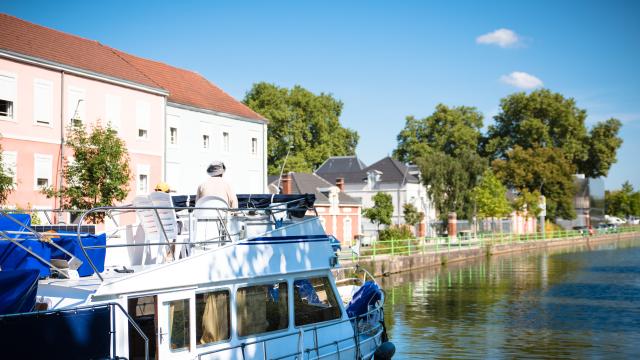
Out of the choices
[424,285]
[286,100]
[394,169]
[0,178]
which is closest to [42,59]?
[0,178]

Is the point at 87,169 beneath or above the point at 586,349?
above

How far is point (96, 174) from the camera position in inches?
1188

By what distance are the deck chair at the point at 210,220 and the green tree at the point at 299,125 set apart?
7165 centimetres

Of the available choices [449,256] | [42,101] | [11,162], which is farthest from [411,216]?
[11,162]

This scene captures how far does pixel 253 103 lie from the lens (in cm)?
8875

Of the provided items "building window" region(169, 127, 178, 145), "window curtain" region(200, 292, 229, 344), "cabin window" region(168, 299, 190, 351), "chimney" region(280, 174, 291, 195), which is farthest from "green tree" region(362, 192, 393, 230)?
"cabin window" region(168, 299, 190, 351)

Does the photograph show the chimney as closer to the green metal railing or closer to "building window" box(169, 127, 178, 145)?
the green metal railing

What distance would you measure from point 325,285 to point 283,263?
1.50 m

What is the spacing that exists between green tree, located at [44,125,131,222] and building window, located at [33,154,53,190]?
99.8 inches

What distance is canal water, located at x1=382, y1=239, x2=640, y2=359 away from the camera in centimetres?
2108

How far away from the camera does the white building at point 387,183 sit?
260 ft

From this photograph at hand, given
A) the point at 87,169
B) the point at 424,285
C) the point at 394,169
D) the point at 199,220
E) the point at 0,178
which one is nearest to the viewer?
the point at 199,220

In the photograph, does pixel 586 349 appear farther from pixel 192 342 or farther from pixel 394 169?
pixel 394 169

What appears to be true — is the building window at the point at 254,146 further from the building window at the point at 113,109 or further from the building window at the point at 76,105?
the building window at the point at 76,105
